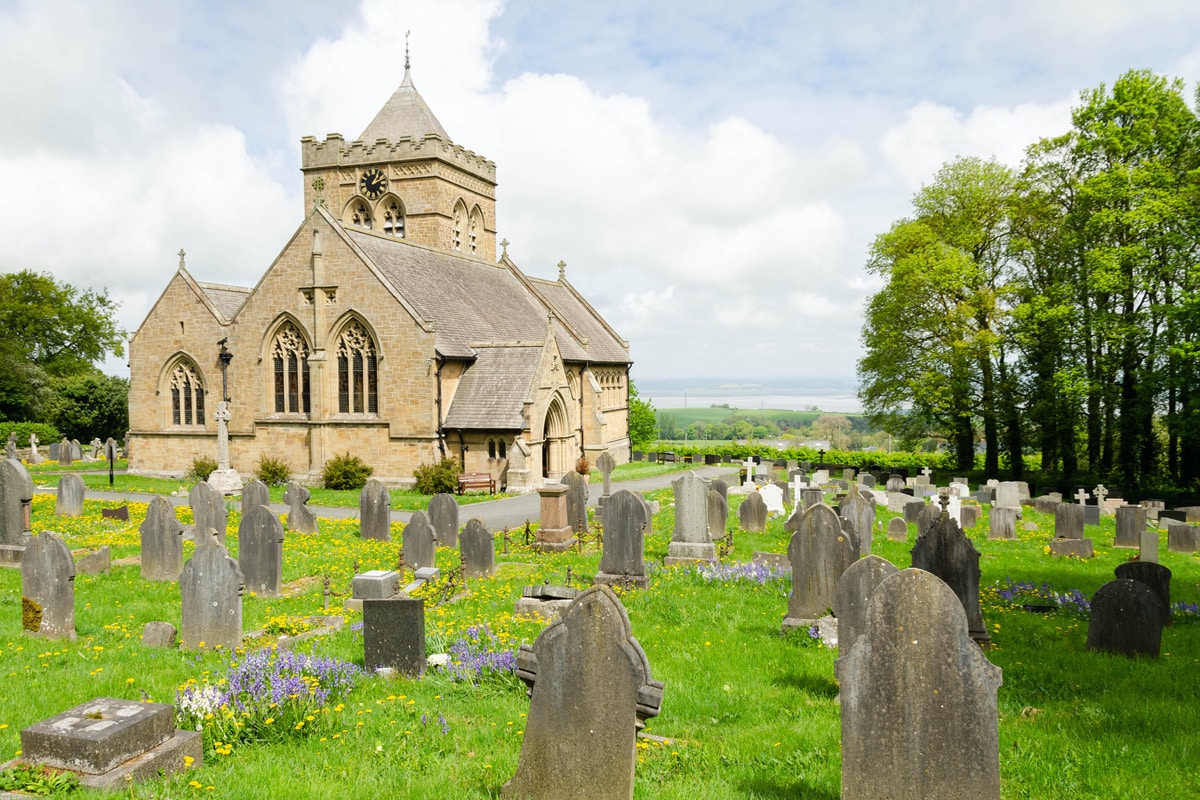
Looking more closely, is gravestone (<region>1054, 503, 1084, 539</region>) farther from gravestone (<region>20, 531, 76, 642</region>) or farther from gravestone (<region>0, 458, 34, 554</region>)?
gravestone (<region>0, 458, 34, 554</region>)

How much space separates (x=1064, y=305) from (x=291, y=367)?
87.9 feet

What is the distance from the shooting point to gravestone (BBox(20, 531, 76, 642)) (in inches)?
382

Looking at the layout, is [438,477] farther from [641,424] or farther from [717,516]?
[641,424]

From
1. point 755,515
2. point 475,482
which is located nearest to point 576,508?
point 755,515

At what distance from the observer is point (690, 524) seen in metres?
14.5

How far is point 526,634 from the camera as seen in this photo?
30.5ft

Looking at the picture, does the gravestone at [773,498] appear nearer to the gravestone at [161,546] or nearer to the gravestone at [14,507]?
the gravestone at [161,546]

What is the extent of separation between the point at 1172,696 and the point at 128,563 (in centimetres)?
1559

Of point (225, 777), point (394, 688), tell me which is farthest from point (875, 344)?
point (225, 777)

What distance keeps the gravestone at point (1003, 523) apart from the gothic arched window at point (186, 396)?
27086 millimetres

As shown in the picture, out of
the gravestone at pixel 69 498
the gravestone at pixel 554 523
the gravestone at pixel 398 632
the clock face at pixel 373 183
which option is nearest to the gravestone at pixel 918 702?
the gravestone at pixel 398 632

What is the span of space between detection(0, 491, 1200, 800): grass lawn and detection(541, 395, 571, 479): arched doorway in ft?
57.4


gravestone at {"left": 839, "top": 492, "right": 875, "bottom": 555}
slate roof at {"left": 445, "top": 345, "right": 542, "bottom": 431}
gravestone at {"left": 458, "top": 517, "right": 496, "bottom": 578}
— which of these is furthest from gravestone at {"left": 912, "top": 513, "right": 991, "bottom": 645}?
slate roof at {"left": 445, "top": 345, "right": 542, "bottom": 431}

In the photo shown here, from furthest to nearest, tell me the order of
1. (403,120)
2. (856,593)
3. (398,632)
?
1. (403,120)
2. (398,632)
3. (856,593)
